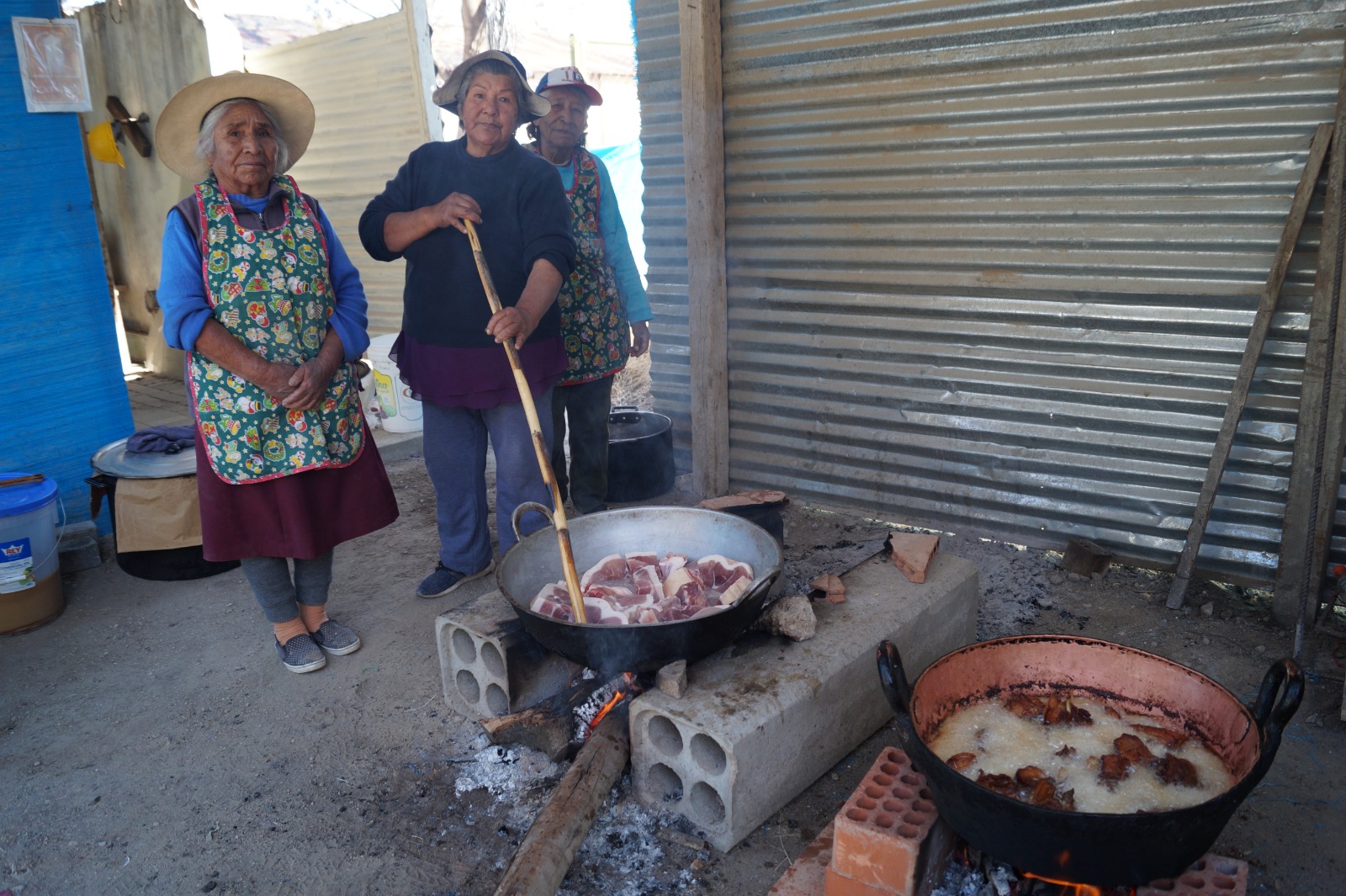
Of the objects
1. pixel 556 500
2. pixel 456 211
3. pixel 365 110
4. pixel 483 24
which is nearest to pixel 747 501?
pixel 556 500

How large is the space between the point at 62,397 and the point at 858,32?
→ 5129mm

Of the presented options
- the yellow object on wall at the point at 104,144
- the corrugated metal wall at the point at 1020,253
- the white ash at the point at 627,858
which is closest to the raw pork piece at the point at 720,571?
the white ash at the point at 627,858

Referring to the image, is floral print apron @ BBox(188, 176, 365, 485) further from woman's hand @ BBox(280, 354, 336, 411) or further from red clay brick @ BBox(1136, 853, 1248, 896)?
red clay brick @ BBox(1136, 853, 1248, 896)

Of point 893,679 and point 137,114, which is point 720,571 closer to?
point 893,679

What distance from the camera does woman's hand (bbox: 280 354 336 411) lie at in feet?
12.0

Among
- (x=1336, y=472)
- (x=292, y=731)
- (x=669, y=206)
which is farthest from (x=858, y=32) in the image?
(x=292, y=731)

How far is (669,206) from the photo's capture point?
6207 mm

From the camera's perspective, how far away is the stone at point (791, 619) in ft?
10.6

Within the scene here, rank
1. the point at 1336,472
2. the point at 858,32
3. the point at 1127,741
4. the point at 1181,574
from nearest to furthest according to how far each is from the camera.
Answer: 1. the point at 1127,741
2. the point at 1336,472
3. the point at 1181,574
4. the point at 858,32

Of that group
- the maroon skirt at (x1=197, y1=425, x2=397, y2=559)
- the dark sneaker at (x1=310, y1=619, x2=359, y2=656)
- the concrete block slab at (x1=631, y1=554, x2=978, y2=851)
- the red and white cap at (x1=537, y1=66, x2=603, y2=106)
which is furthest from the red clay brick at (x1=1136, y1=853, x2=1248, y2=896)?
the red and white cap at (x1=537, y1=66, x2=603, y2=106)

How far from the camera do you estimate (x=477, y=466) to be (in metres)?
4.61

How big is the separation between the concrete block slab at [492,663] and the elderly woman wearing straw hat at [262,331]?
78cm

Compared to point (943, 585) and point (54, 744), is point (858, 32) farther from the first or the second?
point (54, 744)

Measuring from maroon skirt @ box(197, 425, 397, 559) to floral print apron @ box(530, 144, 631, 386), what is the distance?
4.72 ft
